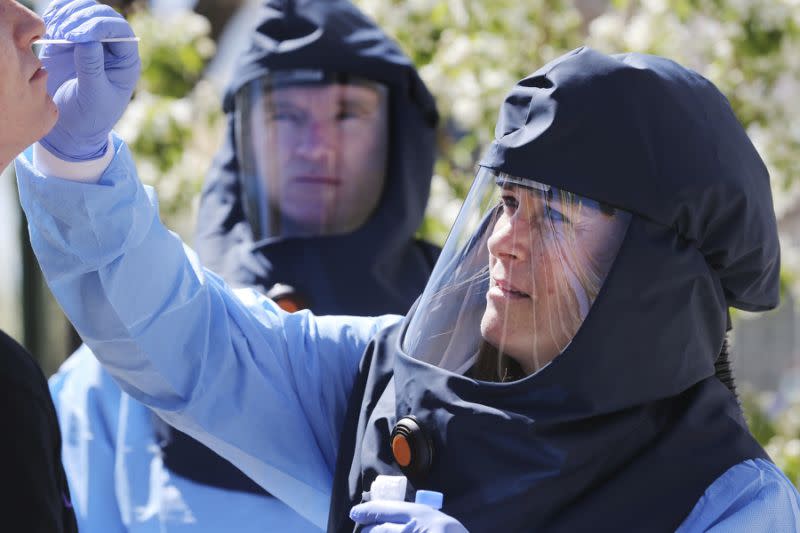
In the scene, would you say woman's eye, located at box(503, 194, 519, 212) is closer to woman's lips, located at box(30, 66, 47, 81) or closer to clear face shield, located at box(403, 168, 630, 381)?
clear face shield, located at box(403, 168, 630, 381)

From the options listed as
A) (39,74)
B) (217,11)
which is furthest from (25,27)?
(217,11)

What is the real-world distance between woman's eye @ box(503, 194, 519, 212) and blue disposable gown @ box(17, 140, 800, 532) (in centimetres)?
36

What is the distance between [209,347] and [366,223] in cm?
113

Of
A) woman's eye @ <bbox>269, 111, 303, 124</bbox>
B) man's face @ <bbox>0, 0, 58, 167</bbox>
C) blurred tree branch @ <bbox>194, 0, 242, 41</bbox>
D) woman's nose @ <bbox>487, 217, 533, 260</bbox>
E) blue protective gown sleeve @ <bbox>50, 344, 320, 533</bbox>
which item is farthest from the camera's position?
blurred tree branch @ <bbox>194, 0, 242, 41</bbox>

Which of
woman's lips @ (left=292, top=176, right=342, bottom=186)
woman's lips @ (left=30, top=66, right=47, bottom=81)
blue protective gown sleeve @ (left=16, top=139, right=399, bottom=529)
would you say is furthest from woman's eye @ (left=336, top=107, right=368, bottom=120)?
woman's lips @ (left=30, top=66, right=47, bottom=81)

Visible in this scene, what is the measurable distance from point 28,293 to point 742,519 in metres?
3.99

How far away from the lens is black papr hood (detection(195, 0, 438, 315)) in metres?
2.68

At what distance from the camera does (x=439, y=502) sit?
1.53 m

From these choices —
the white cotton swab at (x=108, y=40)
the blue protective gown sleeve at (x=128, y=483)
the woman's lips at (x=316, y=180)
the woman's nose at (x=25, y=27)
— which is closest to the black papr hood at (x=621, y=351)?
the white cotton swab at (x=108, y=40)

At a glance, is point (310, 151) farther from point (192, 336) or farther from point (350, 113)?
point (192, 336)

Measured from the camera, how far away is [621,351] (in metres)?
1.55

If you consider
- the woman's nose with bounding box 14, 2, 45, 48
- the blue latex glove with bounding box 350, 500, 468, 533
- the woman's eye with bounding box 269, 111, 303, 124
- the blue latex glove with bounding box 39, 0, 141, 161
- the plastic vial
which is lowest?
the blue latex glove with bounding box 350, 500, 468, 533

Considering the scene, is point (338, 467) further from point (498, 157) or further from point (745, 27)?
point (745, 27)

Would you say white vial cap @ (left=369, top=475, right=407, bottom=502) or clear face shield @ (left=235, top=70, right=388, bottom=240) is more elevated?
clear face shield @ (left=235, top=70, right=388, bottom=240)
